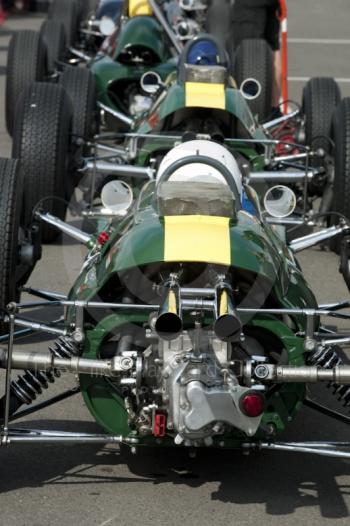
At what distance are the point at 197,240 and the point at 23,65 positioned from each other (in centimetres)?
750

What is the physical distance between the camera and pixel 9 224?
6.55 m

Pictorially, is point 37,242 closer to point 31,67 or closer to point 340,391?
point 340,391

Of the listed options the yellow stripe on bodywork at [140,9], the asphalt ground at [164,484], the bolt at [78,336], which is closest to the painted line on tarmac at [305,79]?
the yellow stripe on bodywork at [140,9]

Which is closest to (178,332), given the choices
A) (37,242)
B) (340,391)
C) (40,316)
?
(340,391)

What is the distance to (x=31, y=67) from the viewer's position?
1270 centimetres

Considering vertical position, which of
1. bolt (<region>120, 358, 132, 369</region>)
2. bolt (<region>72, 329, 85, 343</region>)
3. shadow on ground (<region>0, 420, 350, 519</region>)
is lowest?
shadow on ground (<region>0, 420, 350, 519</region>)

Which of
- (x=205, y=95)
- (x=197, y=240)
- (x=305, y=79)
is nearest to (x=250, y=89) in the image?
(x=205, y=95)

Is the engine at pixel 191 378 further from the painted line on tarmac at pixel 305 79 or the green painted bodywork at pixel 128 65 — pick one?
the painted line on tarmac at pixel 305 79

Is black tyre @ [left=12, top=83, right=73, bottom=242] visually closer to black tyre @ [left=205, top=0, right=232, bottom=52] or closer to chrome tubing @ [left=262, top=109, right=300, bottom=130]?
chrome tubing @ [left=262, top=109, right=300, bottom=130]

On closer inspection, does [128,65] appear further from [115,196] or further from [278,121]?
[115,196]

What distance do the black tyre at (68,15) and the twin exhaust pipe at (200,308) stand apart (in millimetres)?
10218

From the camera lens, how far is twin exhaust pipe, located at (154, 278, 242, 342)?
5.02 meters

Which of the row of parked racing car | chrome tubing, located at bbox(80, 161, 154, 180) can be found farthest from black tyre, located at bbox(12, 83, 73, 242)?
chrome tubing, located at bbox(80, 161, 154, 180)

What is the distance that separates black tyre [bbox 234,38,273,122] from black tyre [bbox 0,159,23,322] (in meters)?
5.69
